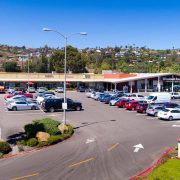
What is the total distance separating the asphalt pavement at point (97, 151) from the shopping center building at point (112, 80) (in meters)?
48.6

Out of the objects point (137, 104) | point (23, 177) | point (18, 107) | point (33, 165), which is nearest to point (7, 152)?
point (33, 165)

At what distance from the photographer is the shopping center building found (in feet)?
293

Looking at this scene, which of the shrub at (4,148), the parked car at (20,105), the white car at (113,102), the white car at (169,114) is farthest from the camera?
the white car at (113,102)

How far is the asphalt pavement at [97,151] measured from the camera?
64.4 ft

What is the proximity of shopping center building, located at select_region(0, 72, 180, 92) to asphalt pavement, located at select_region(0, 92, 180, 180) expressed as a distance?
48.6 metres

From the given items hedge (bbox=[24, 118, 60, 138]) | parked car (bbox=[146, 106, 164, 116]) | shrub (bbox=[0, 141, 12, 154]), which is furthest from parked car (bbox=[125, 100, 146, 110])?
shrub (bbox=[0, 141, 12, 154])

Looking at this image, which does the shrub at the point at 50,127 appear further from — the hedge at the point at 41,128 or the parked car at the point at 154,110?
the parked car at the point at 154,110

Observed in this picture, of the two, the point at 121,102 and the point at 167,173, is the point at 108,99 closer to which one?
the point at 121,102

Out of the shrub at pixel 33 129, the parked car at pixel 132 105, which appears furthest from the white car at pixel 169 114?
the shrub at pixel 33 129

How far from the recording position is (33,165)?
21.2m

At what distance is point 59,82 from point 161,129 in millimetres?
64256

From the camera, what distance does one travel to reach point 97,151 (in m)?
25.0

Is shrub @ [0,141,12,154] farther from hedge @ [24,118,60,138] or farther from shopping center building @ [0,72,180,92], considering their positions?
shopping center building @ [0,72,180,92]

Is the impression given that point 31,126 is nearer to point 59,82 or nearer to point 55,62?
point 59,82
